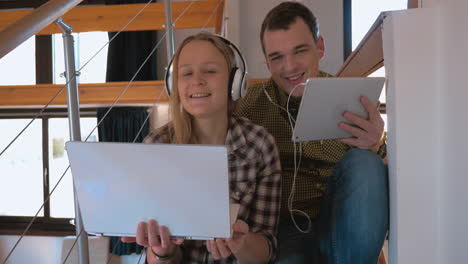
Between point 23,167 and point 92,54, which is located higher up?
point 92,54

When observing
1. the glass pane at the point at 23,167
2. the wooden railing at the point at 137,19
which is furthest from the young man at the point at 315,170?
the glass pane at the point at 23,167

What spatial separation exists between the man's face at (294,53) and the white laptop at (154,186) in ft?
1.85

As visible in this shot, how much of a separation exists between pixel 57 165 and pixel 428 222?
381 centimetres

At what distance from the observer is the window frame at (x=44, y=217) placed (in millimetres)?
3822

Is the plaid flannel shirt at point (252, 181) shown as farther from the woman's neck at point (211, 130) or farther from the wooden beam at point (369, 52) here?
the wooden beam at point (369, 52)

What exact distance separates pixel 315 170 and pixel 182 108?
39 centimetres

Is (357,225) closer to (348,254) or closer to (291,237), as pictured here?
(348,254)

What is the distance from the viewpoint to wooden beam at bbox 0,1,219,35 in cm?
189

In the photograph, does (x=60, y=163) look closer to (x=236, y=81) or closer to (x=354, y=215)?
(x=236, y=81)

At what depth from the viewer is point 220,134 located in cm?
93

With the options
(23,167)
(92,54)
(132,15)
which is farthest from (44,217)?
(132,15)

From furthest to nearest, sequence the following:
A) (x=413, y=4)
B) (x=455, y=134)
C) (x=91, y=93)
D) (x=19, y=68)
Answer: (x=19, y=68) < (x=91, y=93) < (x=413, y=4) < (x=455, y=134)

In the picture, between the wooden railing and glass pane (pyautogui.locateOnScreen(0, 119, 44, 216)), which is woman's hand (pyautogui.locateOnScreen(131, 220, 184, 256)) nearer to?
the wooden railing

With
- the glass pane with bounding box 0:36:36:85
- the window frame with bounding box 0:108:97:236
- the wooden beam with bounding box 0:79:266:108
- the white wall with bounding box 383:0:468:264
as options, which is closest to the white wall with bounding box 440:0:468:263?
the white wall with bounding box 383:0:468:264
